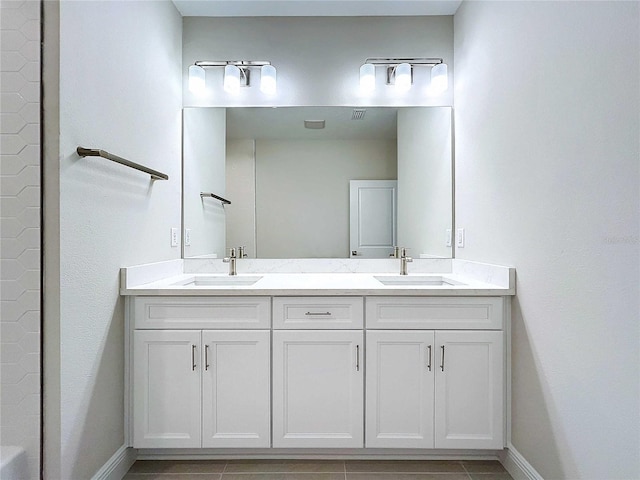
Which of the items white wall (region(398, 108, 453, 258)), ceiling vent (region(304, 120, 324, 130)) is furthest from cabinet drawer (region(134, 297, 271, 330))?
ceiling vent (region(304, 120, 324, 130))

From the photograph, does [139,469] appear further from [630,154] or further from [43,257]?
[630,154]

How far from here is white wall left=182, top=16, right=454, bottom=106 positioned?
7.87 ft

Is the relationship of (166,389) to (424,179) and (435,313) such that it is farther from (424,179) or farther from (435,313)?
(424,179)

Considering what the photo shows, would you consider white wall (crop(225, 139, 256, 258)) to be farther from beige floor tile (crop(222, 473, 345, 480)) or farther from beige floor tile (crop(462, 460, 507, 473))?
beige floor tile (crop(462, 460, 507, 473))

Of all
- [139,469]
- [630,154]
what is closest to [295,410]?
[139,469]

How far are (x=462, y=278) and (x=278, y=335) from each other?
1.08 m

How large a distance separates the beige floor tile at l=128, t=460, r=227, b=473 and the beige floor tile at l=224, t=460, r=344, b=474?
0.06m

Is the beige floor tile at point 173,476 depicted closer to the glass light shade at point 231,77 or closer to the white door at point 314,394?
the white door at point 314,394

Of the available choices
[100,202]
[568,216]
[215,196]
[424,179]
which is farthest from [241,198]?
[568,216]

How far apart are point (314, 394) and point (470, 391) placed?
699mm

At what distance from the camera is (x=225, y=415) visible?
175 cm

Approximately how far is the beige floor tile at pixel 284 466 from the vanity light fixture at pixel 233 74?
2.03 m

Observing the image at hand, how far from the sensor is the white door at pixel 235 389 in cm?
175

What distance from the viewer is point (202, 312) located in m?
1.76
